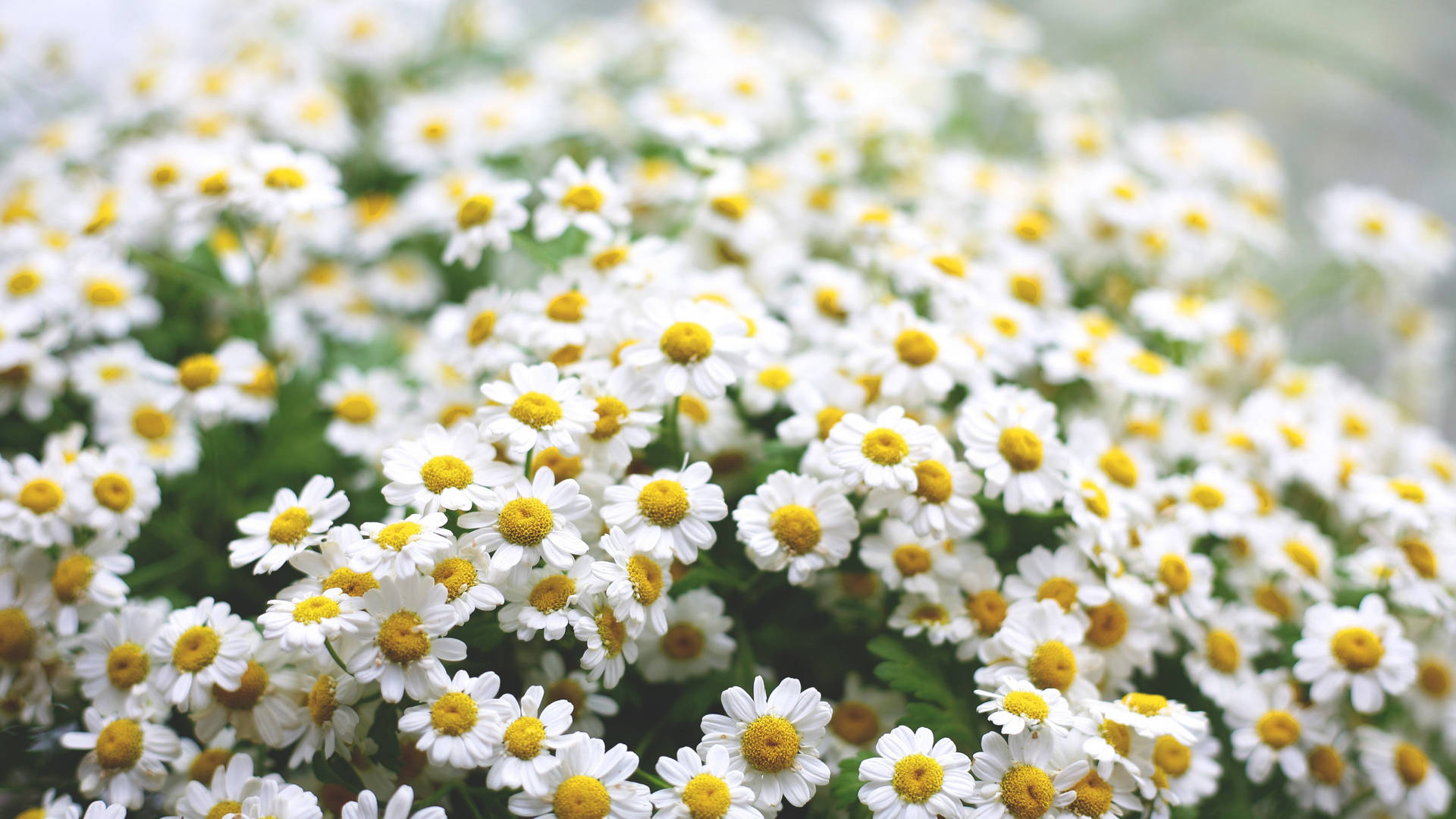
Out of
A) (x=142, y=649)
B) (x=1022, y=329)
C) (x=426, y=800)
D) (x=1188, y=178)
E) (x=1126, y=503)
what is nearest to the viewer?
(x=426, y=800)

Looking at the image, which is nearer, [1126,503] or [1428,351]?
[1126,503]

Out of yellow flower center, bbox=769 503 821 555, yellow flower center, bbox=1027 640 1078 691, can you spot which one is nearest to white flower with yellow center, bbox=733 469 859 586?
yellow flower center, bbox=769 503 821 555

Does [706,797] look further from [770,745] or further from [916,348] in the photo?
[916,348]

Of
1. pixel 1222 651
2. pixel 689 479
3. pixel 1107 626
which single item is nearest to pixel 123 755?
pixel 689 479

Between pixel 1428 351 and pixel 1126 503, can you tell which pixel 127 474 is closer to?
pixel 1126 503

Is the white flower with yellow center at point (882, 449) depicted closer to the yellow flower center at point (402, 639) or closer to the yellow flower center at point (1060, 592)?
the yellow flower center at point (1060, 592)

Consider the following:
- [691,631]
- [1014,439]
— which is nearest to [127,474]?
[691,631]
